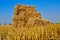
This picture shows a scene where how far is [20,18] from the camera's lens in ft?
46.5

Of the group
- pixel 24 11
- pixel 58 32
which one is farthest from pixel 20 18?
pixel 58 32

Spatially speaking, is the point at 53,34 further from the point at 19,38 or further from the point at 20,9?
the point at 20,9

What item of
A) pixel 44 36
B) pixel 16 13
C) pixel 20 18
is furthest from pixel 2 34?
pixel 16 13

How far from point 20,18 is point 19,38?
8175 mm

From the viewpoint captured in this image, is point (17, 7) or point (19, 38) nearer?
point (19, 38)

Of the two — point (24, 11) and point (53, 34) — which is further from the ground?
point (24, 11)

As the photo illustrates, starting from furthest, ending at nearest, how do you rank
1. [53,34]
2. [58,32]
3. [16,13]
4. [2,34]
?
1. [16,13]
2. [2,34]
3. [58,32]
4. [53,34]

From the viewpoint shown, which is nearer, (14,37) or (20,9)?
(14,37)

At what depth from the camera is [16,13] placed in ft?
49.5

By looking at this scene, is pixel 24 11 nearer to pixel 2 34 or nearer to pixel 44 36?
pixel 2 34

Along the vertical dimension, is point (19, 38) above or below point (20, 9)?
below

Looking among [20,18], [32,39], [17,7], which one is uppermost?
[17,7]

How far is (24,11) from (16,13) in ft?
2.73

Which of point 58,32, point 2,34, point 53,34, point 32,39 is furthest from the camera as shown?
point 2,34
